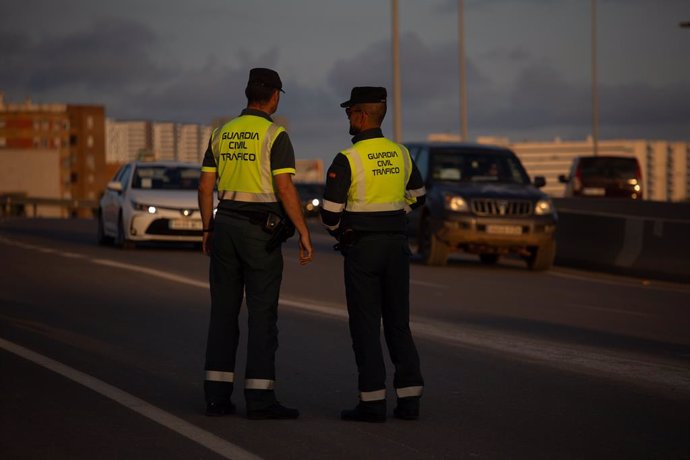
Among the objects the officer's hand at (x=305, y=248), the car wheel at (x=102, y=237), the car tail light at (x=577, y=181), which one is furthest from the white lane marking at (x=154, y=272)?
the car tail light at (x=577, y=181)

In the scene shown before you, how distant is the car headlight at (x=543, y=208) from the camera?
21797mm

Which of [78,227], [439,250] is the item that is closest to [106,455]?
[439,250]

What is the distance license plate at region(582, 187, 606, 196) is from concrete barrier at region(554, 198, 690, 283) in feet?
64.9

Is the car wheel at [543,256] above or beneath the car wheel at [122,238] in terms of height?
beneath

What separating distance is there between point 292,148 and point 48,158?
111m

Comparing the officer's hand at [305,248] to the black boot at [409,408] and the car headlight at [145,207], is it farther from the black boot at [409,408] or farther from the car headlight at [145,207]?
the car headlight at [145,207]

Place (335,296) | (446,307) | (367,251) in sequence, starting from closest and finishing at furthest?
(367,251), (446,307), (335,296)

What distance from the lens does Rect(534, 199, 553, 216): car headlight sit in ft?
71.5

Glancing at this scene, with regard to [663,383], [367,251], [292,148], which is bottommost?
[663,383]

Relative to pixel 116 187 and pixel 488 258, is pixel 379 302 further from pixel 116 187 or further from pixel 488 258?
pixel 116 187

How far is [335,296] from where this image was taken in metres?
16.2

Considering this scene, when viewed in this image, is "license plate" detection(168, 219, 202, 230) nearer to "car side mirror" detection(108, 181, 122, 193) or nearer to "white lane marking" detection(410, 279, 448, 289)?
"car side mirror" detection(108, 181, 122, 193)

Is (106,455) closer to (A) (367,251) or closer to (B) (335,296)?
(A) (367,251)

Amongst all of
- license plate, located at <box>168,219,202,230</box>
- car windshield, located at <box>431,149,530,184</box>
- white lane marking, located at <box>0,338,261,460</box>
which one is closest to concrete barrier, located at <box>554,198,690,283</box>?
car windshield, located at <box>431,149,530,184</box>
